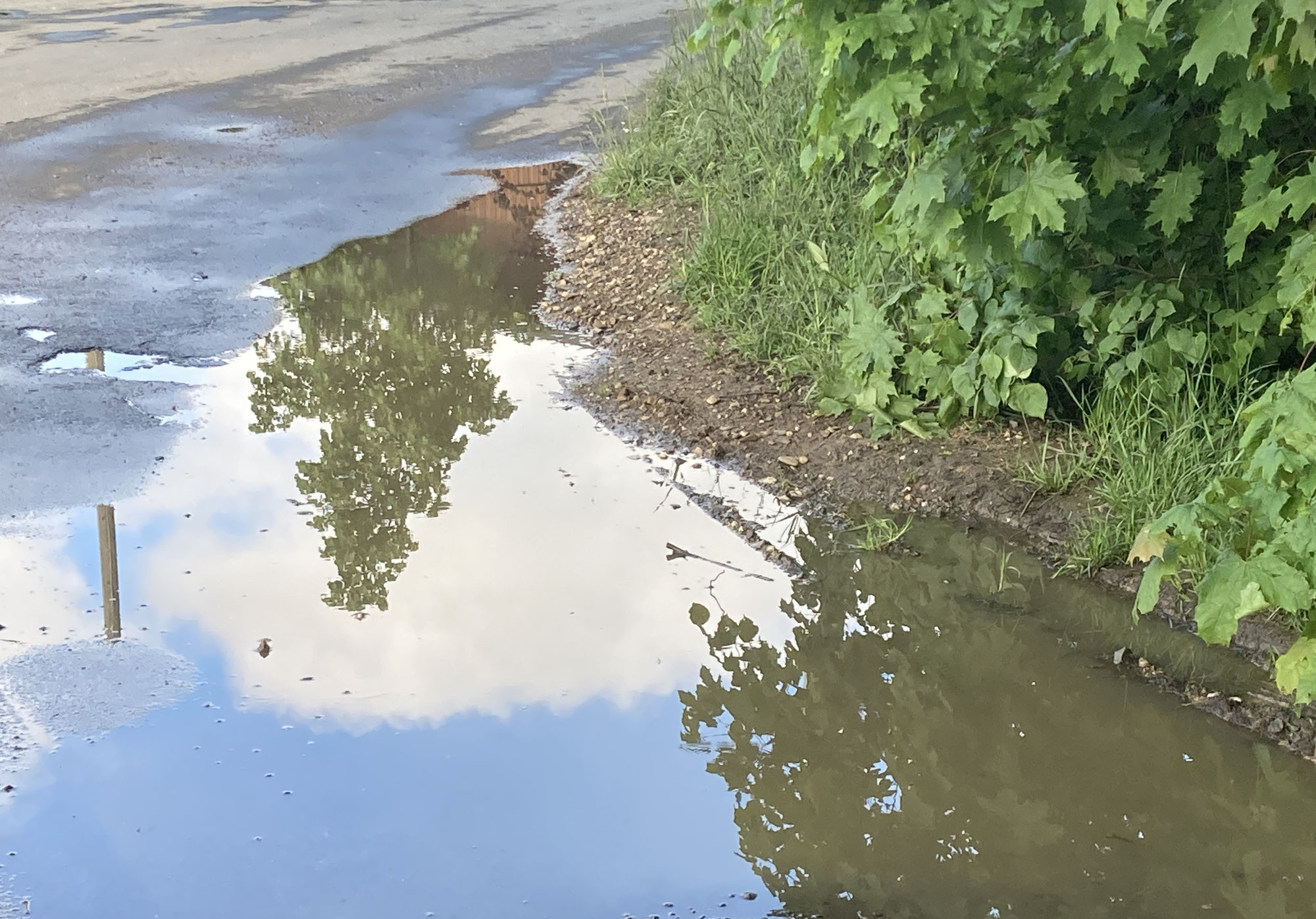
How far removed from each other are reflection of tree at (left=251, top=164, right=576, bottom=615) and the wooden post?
0.65 metres

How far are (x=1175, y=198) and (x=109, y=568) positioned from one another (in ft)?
12.3

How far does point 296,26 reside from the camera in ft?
46.6

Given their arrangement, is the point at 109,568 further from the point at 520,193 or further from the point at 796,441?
the point at 520,193

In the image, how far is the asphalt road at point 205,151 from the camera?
545 centimetres

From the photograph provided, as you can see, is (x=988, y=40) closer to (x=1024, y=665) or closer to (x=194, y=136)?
(x=1024, y=665)

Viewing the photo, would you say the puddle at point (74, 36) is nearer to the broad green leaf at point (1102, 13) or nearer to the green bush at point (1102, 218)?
the green bush at point (1102, 218)

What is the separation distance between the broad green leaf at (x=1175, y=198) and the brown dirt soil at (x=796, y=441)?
104 centimetres

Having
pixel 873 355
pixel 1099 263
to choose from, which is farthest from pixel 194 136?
pixel 1099 263

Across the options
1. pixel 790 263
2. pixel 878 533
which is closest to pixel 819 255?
pixel 790 263

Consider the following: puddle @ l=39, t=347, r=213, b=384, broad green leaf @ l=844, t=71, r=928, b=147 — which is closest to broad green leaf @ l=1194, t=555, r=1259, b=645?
broad green leaf @ l=844, t=71, r=928, b=147

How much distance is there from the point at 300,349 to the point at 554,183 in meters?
3.40

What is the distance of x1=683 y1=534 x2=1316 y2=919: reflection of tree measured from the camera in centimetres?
297

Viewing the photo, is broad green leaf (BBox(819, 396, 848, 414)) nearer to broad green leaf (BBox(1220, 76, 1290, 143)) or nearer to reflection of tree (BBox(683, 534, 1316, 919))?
reflection of tree (BBox(683, 534, 1316, 919))

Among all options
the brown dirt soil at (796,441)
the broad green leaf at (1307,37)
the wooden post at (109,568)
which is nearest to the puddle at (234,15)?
the brown dirt soil at (796,441)
